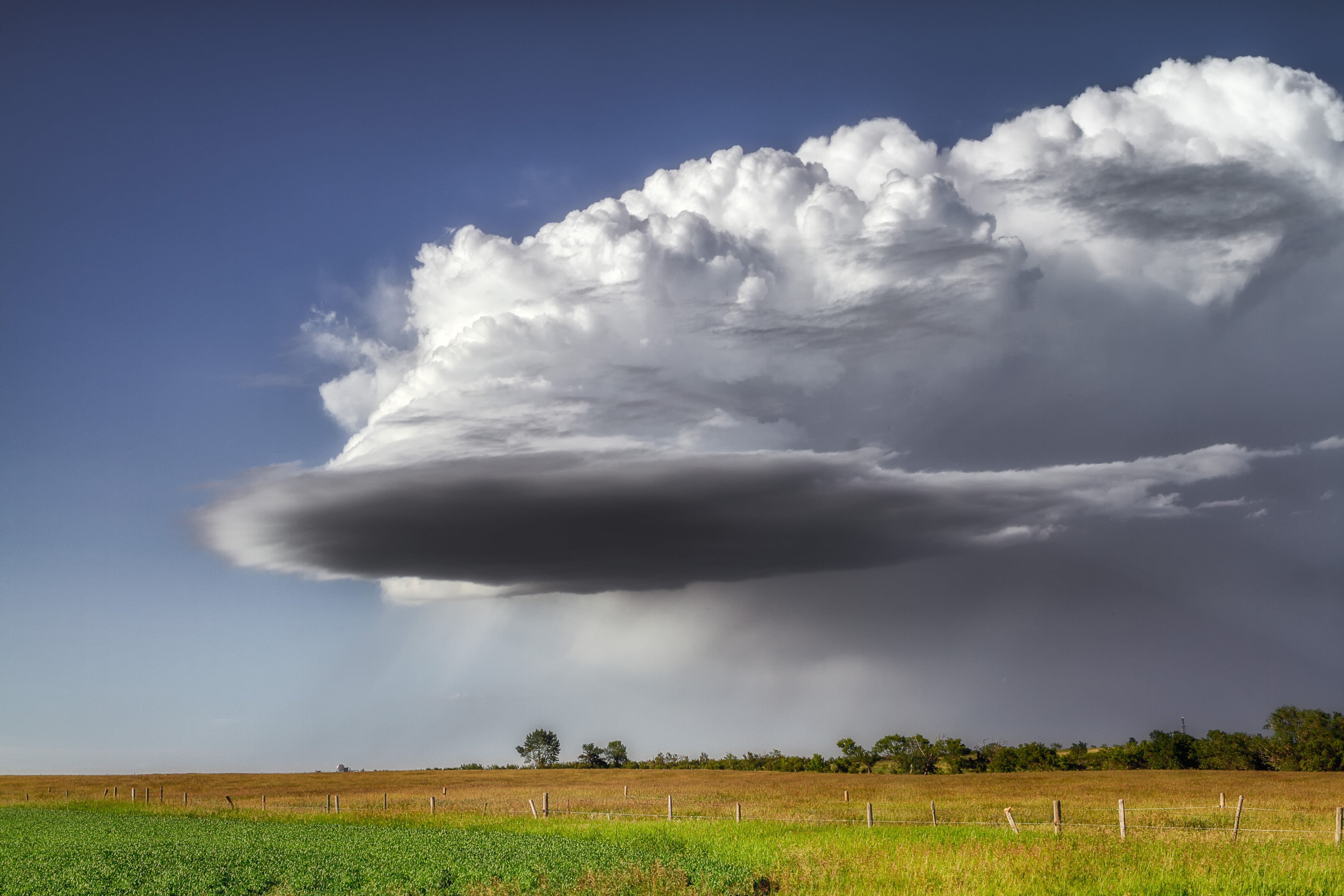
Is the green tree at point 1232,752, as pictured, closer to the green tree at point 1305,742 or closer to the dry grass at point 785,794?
the green tree at point 1305,742

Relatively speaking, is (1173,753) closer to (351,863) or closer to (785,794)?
(785,794)

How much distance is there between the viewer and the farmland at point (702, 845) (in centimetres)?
2069

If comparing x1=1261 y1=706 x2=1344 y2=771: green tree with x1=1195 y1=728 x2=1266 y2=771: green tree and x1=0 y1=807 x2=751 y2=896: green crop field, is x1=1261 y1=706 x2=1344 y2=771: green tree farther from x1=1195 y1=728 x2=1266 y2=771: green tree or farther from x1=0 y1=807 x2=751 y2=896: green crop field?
x1=0 y1=807 x2=751 y2=896: green crop field

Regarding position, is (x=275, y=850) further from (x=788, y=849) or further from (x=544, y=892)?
(x=788, y=849)

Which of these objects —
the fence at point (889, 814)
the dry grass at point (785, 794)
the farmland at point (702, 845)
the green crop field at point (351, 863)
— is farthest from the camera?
the dry grass at point (785, 794)

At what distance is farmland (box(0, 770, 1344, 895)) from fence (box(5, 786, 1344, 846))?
292mm

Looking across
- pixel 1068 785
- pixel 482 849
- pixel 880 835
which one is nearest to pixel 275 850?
pixel 482 849

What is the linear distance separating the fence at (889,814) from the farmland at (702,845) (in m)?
0.29

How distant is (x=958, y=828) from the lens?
31.0 m

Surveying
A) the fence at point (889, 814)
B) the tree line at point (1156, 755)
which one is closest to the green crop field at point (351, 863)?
the fence at point (889, 814)

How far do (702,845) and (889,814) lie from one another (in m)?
16.8

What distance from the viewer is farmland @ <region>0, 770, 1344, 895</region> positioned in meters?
20.7

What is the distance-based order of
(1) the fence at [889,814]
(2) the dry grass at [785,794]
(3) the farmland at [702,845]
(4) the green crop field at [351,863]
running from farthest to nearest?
(2) the dry grass at [785,794] < (1) the fence at [889,814] < (4) the green crop field at [351,863] < (3) the farmland at [702,845]

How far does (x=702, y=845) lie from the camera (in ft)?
94.4
